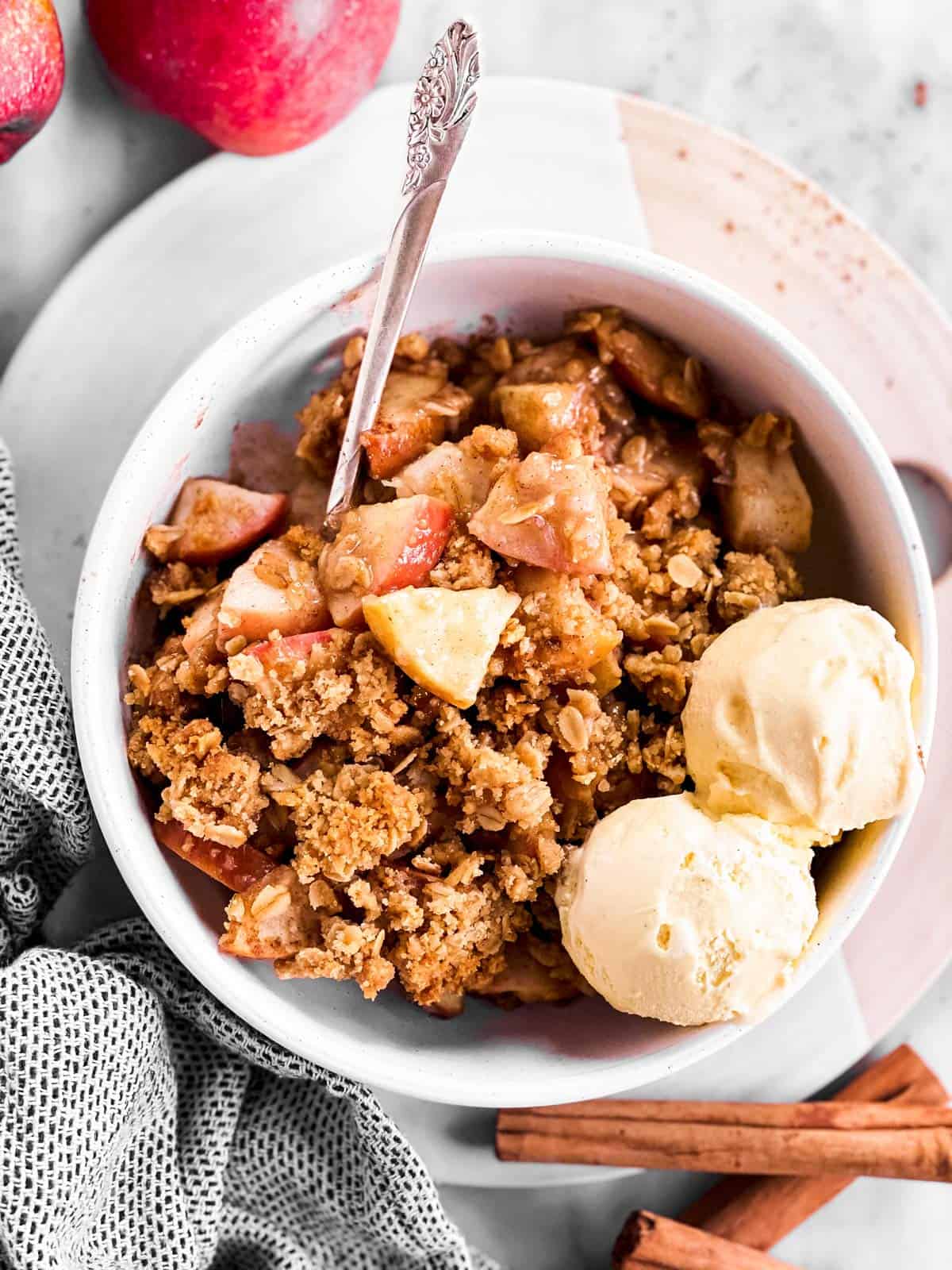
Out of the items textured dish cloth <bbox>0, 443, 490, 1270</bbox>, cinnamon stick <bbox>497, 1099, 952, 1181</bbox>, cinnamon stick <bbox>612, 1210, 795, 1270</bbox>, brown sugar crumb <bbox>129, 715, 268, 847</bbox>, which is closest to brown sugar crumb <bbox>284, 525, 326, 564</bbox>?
brown sugar crumb <bbox>129, 715, 268, 847</bbox>

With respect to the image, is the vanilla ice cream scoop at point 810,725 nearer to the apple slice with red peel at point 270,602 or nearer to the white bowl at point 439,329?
the white bowl at point 439,329

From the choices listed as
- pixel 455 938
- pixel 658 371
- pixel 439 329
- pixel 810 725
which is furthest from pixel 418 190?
pixel 455 938

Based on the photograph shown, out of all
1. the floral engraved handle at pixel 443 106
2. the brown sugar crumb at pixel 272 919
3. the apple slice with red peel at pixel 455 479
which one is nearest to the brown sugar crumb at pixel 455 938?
the brown sugar crumb at pixel 272 919

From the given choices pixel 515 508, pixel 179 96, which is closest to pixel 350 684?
pixel 515 508

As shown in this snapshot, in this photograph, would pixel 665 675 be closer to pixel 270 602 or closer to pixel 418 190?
pixel 270 602

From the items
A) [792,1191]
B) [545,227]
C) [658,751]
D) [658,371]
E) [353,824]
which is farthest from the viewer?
[792,1191]

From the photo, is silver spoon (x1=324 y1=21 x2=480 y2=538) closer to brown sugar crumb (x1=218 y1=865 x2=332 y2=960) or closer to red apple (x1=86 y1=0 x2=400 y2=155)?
red apple (x1=86 y1=0 x2=400 y2=155)
